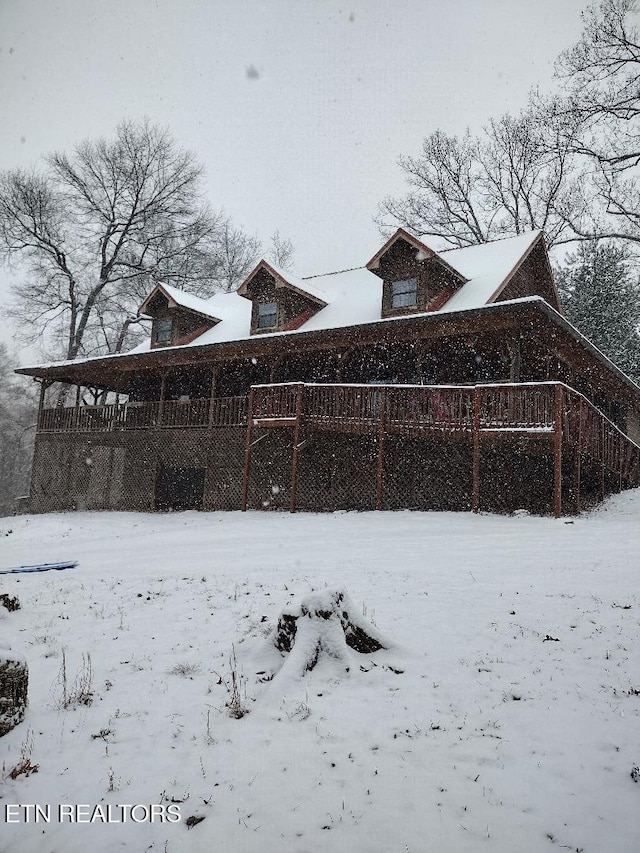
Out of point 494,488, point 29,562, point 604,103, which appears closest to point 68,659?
point 29,562

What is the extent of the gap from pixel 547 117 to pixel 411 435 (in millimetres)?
16914

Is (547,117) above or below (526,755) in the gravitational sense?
above

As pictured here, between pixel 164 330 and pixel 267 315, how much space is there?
5577mm

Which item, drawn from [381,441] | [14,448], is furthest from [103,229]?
[381,441]

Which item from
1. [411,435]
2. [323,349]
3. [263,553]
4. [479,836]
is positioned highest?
[323,349]

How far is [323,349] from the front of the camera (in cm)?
1830

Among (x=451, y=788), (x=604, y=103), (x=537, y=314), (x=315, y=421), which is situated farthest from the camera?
(x=604, y=103)

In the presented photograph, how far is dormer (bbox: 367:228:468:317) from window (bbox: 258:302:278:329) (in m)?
4.07

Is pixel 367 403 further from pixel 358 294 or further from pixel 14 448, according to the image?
pixel 14 448

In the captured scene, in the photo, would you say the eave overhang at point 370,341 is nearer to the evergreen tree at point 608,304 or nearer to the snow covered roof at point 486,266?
the snow covered roof at point 486,266

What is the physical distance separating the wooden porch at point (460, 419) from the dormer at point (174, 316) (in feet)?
16.6

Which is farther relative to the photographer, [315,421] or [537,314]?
[315,421]

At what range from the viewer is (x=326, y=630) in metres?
5.52

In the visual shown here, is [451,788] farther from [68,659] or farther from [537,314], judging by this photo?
[537,314]
